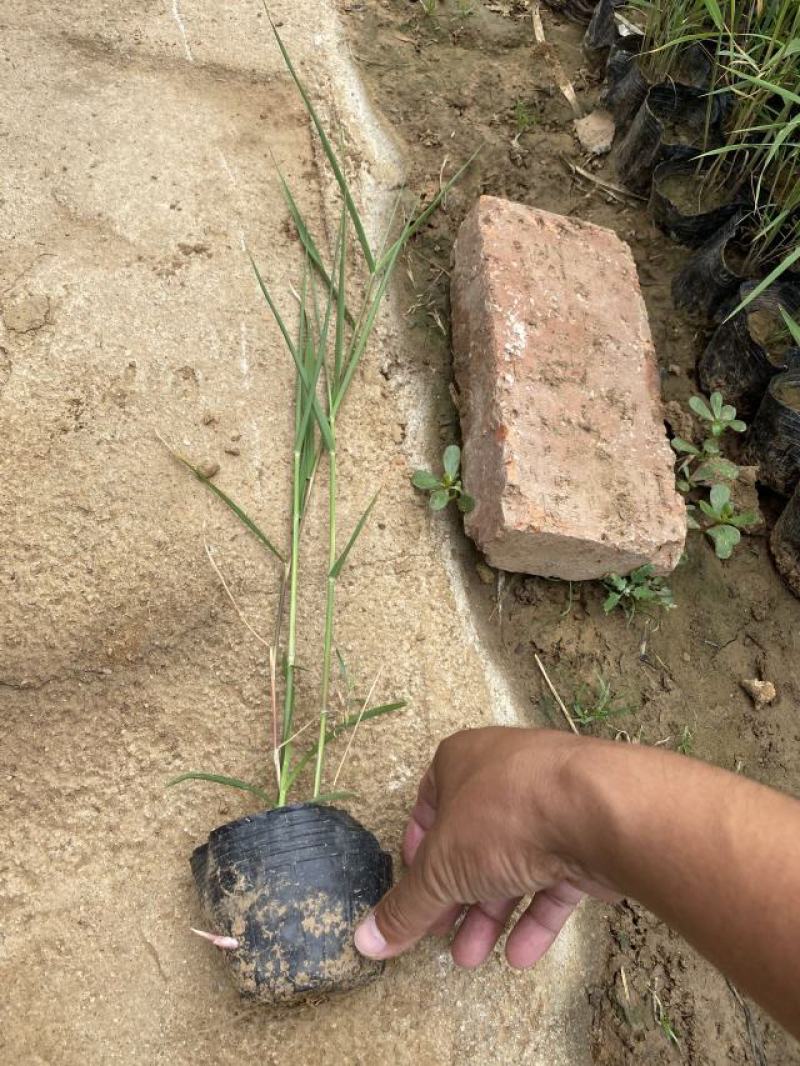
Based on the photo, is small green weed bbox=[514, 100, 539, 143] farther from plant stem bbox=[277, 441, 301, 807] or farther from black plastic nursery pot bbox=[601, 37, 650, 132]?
plant stem bbox=[277, 441, 301, 807]

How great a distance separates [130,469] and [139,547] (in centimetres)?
17

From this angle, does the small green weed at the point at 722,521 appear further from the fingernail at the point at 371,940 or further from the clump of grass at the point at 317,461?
the fingernail at the point at 371,940

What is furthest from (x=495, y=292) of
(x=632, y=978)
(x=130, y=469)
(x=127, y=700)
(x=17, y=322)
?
(x=632, y=978)

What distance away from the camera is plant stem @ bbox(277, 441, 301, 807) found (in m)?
1.45

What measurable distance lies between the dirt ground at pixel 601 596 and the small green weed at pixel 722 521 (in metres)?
0.07

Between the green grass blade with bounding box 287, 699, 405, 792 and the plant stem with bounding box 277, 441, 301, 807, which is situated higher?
the plant stem with bounding box 277, 441, 301, 807

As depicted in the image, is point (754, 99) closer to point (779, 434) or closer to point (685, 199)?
point (685, 199)

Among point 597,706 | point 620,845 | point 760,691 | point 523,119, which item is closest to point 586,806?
point 620,845

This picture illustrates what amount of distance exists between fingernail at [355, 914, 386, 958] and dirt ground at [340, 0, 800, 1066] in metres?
0.51

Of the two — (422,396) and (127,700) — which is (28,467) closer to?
(127,700)

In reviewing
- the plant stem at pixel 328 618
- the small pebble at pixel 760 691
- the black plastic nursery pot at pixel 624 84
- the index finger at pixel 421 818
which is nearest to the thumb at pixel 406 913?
the index finger at pixel 421 818

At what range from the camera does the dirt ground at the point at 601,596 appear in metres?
1.57

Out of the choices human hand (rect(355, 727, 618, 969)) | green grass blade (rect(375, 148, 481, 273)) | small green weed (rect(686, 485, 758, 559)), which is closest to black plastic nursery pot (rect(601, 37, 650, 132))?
green grass blade (rect(375, 148, 481, 273))

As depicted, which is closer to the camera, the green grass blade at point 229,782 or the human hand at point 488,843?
the human hand at point 488,843
